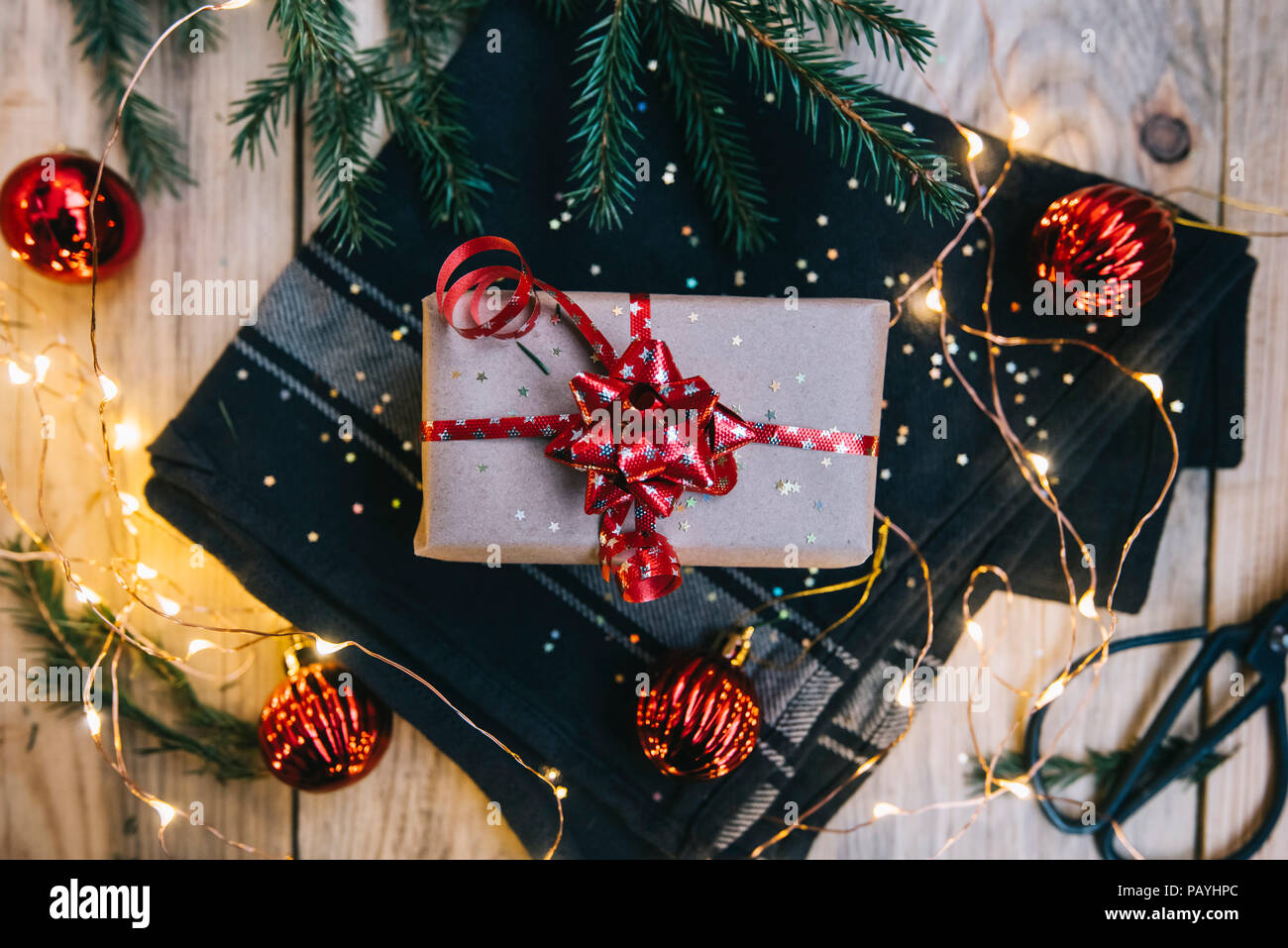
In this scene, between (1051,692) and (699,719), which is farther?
(1051,692)

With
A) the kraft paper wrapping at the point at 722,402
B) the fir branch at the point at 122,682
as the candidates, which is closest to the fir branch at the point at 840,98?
the kraft paper wrapping at the point at 722,402

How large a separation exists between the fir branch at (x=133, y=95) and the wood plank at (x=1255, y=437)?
922 mm

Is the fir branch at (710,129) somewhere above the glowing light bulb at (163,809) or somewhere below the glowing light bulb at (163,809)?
above

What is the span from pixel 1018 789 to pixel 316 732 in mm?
597

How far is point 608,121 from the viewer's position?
0.61m

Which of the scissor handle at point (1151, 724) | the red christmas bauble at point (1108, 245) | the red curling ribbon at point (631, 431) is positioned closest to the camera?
the red curling ribbon at point (631, 431)

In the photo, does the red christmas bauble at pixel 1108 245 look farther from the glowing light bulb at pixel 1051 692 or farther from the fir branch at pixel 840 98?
the glowing light bulb at pixel 1051 692

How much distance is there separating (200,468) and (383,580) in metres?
0.18

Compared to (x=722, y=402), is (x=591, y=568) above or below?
below

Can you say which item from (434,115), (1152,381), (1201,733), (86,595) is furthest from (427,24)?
(1201,733)

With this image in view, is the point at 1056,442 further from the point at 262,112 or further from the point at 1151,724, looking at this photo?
the point at 262,112

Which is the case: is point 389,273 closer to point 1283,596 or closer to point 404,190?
point 404,190

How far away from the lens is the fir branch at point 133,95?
0.66m
